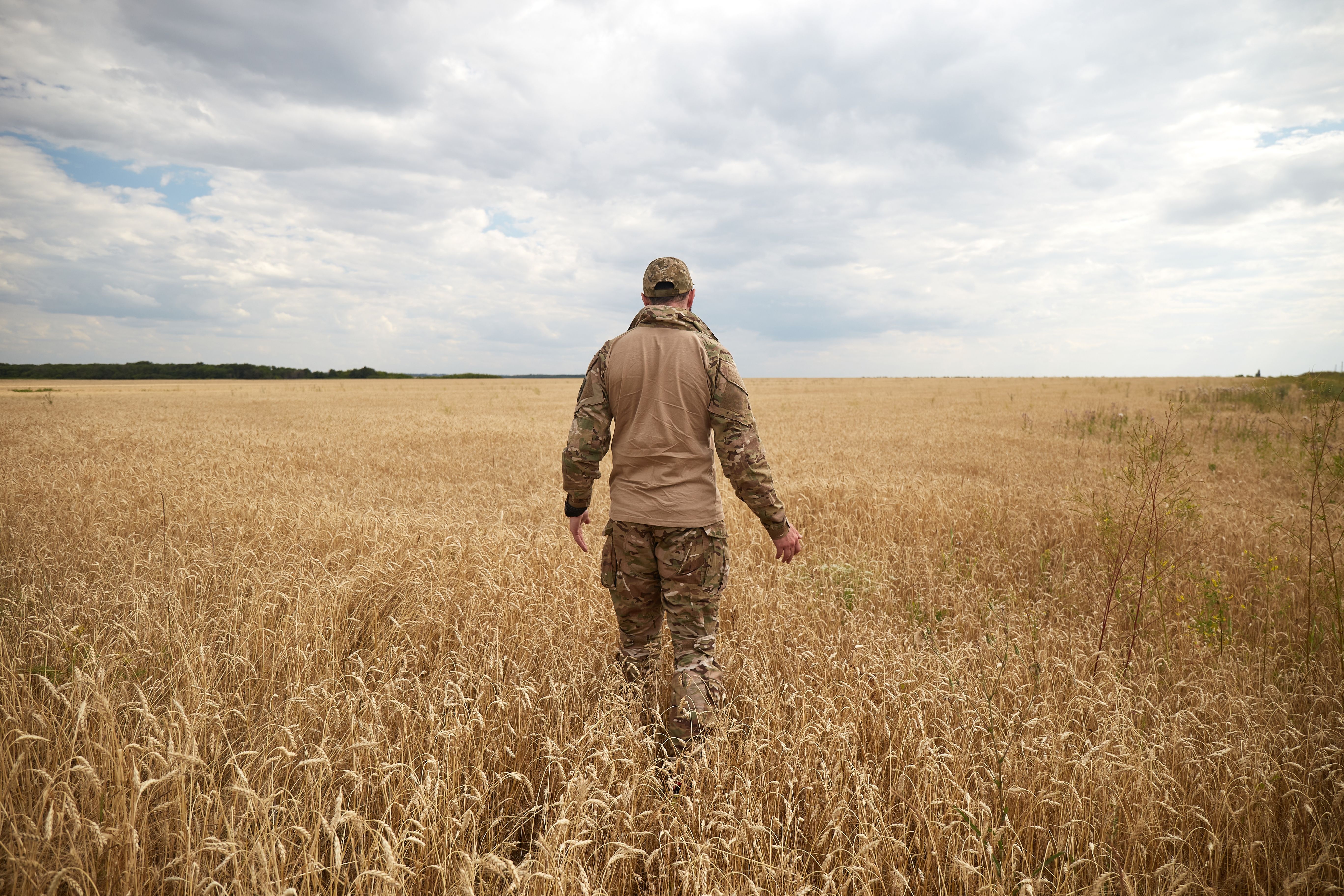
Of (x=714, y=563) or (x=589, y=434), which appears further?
(x=589, y=434)

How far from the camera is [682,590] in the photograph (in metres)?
3.16

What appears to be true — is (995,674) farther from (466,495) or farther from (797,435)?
Answer: (797,435)

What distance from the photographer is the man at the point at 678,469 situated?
311cm

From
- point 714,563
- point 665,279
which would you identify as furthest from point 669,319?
point 714,563

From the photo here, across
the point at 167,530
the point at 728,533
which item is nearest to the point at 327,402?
the point at 167,530

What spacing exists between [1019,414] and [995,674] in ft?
74.4

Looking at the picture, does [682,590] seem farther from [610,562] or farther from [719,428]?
[719,428]

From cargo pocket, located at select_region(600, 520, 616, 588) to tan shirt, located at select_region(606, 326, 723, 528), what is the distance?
17 centimetres

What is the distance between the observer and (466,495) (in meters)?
9.13

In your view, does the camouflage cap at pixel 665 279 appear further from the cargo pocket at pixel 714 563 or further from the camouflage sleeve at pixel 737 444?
the cargo pocket at pixel 714 563

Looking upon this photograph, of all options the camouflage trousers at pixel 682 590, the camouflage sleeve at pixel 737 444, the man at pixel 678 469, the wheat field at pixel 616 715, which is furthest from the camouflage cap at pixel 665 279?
the wheat field at pixel 616 715

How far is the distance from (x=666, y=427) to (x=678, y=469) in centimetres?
25

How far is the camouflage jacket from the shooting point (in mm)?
3129

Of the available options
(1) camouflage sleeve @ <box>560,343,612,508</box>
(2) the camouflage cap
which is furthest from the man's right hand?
(2) the camouflage cap
